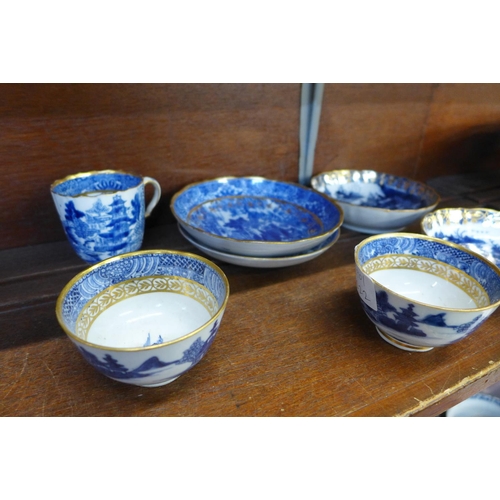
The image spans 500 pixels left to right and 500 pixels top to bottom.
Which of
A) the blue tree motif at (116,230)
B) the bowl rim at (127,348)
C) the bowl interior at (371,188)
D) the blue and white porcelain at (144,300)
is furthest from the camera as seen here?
the bowl interior at (371,188)

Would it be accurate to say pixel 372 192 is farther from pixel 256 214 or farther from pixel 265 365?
pixel 265 365

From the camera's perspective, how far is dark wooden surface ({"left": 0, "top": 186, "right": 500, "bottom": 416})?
1.52ft

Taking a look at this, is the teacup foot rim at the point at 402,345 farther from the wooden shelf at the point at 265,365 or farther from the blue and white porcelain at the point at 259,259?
the blue and white porcelain at the point at 259,259

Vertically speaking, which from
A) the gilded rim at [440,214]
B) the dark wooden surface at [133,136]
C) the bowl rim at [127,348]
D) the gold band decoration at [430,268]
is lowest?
the gold band decoration at [430,268]

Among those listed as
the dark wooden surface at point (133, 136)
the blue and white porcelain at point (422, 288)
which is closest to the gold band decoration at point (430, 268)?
the blue and white porcelain at point (422, 288)

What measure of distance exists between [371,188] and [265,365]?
580 millimetres

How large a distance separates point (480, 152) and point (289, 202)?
696 mm

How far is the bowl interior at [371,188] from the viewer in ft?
2.95

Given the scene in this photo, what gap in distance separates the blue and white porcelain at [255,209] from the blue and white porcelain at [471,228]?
0.68 feet

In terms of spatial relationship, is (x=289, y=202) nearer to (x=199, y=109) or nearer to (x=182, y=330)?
(x=199, y=109)

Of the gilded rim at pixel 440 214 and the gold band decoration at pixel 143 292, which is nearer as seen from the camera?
the gold band decoration at pixel 143 292

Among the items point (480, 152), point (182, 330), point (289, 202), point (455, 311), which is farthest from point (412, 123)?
point (182, 330)

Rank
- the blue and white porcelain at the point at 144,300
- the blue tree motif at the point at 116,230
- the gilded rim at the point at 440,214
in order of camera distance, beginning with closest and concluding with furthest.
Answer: the blue and white porcelain at the point at 144,300, the blue tree motif at the point at 116,230, the gilded rim at the point at 440,214

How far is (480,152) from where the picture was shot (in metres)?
1.17
